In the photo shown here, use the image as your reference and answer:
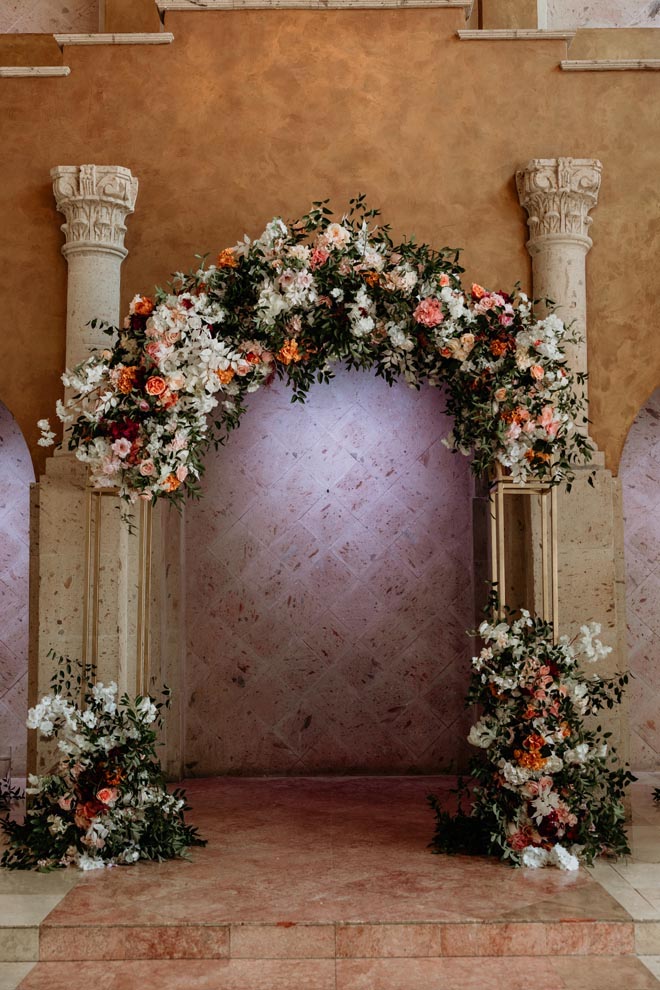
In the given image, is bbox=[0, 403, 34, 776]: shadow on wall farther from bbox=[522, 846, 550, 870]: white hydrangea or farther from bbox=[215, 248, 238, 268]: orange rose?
bbox=[522, 846, 550, 870]: white hydrangea

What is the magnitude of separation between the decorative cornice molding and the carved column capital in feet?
7.38

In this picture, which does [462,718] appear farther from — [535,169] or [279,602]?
[535,169]

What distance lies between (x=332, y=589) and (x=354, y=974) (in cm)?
375

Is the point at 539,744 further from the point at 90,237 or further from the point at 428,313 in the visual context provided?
the point at 90,237

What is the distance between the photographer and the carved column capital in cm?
602

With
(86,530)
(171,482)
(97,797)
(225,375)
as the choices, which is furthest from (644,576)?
(97,797)

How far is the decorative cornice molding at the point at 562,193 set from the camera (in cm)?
611

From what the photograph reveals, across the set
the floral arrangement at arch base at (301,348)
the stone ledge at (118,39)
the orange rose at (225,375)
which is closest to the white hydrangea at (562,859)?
the floral arrangement at arch base at (301,348)

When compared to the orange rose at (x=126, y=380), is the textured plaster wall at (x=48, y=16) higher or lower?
higher

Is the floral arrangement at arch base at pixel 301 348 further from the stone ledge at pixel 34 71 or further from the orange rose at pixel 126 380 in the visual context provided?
the stone ledge at pixel 34 71

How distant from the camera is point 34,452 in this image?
6148 mm

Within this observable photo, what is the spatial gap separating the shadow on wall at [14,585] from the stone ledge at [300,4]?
3146mm

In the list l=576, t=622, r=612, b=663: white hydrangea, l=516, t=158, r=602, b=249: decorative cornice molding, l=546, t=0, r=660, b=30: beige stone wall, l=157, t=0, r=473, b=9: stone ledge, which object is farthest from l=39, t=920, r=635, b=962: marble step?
l=546, t=0, r=660, b=30: beige stone wall

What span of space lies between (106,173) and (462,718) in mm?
4285
